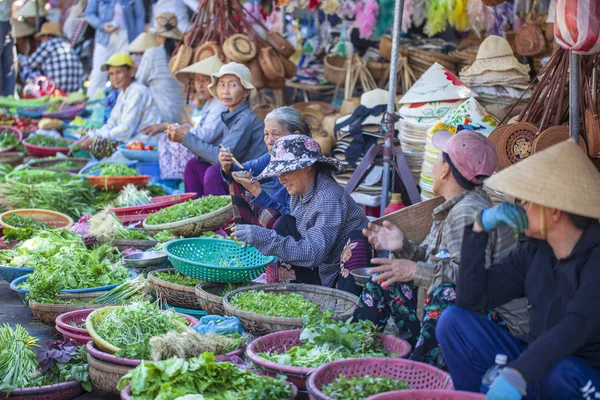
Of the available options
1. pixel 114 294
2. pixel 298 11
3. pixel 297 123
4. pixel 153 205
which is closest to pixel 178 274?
pixel 114 294

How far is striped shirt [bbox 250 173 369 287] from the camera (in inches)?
146

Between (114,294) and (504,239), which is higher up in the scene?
(504,239)

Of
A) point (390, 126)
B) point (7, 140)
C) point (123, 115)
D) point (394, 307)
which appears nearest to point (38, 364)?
point (394, 307)

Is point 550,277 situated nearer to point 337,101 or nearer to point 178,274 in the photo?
point 178,274

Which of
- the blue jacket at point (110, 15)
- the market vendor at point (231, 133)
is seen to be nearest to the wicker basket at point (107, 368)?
the market vendor at point (231, 133)

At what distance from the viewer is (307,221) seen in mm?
3875

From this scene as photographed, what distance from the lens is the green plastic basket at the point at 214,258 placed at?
391 centimetres

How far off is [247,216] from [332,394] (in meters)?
2.02

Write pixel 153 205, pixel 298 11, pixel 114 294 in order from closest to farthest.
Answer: pixel 114 294 < pixel 153 205 < pixel 298 11

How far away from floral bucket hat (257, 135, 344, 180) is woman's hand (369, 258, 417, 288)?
3.18ft

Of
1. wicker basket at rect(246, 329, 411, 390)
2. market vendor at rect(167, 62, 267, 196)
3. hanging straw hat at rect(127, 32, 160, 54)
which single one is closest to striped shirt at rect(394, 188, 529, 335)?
wicker basket at rect(246, 329, 411, 390)

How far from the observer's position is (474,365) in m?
2.60

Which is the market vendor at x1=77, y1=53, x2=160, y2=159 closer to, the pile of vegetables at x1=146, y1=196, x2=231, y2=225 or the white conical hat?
the pile of vegetables at x1=146, y1=196, x2=231, y2=225

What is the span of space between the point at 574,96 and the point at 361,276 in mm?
1276
